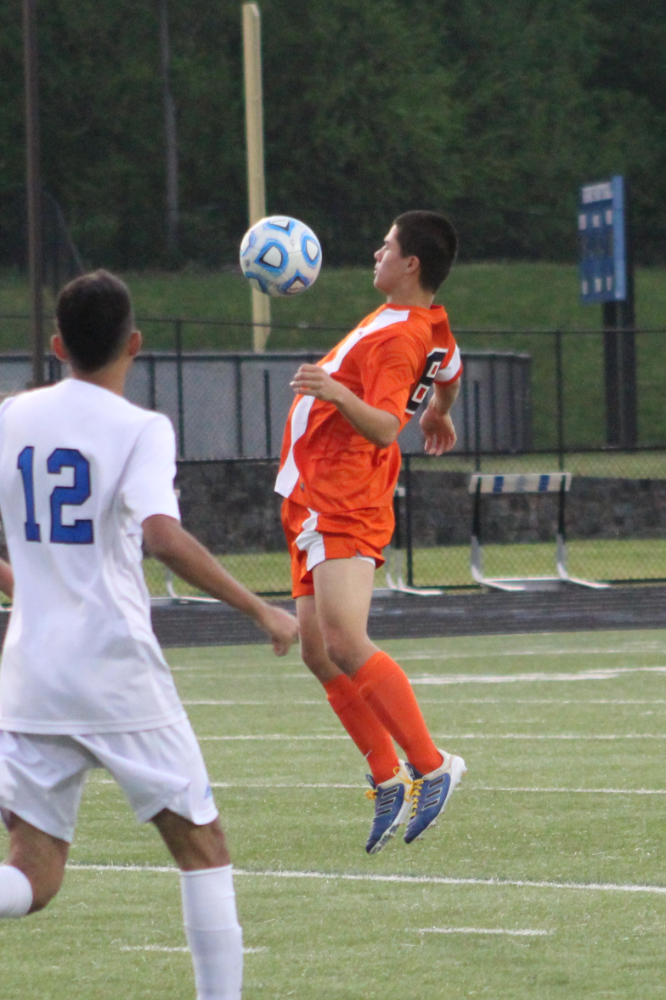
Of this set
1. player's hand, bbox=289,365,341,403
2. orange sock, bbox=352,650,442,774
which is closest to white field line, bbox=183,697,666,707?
orange sock, bbox=352,650,442,774

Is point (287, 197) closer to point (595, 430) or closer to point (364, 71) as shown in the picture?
point (364, 71)

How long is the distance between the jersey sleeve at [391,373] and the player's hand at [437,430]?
64cm

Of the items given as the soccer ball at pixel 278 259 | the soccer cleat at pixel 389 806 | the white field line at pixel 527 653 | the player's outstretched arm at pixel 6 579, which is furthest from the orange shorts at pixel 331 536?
the white field line at pixel 527 653

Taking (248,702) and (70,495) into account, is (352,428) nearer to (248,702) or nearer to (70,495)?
(70,495)

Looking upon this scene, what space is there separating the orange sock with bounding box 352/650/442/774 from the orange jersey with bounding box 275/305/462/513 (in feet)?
1.85

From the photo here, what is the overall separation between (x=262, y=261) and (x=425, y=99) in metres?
54.4

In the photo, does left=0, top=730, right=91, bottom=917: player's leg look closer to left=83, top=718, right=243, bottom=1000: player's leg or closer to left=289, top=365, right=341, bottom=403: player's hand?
left=83, top=718, right=243, bottom=1000: player's leg

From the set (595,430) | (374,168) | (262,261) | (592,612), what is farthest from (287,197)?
(262,261)

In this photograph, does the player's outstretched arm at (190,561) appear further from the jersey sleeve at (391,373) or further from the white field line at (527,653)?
the white field line at (527,653)

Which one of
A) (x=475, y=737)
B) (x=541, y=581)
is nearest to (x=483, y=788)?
(x=475, y=737)

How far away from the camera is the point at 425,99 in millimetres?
59469

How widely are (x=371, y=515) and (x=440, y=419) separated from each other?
0.74 m

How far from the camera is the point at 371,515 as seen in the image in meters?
5.90

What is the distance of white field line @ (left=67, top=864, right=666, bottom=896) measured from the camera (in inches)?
215
